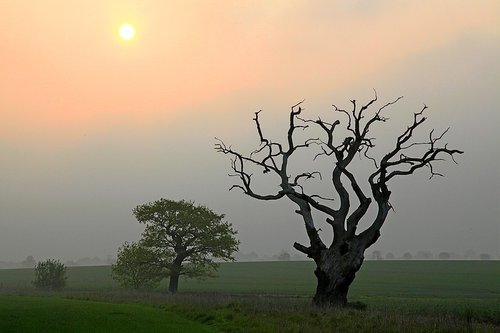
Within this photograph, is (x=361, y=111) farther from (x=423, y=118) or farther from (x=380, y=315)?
(x=380, y=315)

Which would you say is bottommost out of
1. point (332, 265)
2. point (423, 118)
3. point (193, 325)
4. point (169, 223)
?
point (193, 325)

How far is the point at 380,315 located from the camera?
71.6 feet

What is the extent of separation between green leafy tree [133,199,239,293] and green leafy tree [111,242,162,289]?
61 cm

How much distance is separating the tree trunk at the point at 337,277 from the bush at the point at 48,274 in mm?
37663

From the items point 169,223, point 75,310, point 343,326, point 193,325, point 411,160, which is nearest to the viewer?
point 343,326

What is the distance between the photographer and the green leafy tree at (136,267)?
4906 cm

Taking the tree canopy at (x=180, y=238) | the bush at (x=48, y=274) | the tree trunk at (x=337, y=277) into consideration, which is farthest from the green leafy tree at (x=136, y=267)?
the tree trunk at (x=337, y=277)

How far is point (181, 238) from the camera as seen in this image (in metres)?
50.9

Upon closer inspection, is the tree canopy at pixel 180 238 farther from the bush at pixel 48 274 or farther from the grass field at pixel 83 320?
the grass field at pixel 83 320

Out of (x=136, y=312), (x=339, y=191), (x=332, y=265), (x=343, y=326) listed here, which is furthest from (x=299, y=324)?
(x=339, y=191)

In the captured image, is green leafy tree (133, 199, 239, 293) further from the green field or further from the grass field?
the grass field

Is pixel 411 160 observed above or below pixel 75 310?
above

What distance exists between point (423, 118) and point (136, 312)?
22.9 metres

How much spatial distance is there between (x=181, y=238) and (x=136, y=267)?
5839 mm
